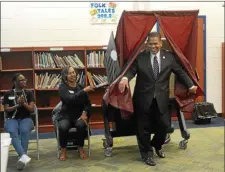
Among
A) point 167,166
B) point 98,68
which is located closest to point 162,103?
point 167,166

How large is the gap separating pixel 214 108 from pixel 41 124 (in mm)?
3068

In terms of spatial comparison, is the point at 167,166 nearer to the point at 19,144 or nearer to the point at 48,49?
the point at 19,144

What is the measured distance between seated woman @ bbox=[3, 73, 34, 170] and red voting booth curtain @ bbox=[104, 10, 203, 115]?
0.96 meters

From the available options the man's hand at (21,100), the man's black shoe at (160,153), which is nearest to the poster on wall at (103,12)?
the man's hand at (21,100)

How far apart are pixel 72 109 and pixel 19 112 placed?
0.63 metres

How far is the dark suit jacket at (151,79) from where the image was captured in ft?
11.8

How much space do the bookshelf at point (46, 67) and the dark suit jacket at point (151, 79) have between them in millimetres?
1859

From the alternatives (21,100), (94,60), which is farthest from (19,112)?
(94,60)

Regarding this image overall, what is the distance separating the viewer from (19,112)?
3.99m

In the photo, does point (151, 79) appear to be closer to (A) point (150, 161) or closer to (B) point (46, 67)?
(A) point (150, 161)

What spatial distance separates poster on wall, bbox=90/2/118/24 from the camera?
5746 mm

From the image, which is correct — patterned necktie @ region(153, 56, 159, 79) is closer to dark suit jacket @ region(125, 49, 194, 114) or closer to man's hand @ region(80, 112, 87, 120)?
dark suit jacket @ region(125, 49, 194, 114)

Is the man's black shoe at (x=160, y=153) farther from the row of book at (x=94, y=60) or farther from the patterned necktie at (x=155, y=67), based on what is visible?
the row of book at (x=94, y=60)

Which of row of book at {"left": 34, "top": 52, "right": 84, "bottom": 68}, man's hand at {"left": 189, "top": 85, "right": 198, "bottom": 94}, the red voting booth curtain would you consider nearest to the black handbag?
the red voting booth curtain
